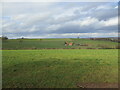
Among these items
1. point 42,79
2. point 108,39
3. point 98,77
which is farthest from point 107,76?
point 108,39

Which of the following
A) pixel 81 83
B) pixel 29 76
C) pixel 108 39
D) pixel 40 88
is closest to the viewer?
pixel 40 88

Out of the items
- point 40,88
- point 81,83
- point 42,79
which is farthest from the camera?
point 42,79

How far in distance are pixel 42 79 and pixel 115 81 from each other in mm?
3968

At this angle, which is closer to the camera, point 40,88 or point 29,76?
point 40,88

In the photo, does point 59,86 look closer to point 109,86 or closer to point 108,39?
point 109,86

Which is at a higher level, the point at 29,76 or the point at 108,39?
the point at 108,39

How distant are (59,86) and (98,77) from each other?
9.49 feet

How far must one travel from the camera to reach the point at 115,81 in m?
8.94

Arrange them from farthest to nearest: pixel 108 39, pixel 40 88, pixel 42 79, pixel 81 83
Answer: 1. pixel 108 39
2. pixel 42 79
3. pixel 81 83
4. pixel 40 88

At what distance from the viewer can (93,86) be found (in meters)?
8.13

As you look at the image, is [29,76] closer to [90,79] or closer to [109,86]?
[90,79]

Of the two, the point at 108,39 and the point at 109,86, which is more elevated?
the point at 108,39

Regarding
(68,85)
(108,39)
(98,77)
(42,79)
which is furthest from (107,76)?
(108,39)

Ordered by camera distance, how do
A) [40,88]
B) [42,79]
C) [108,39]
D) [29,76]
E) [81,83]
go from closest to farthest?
[40,88] < [81,83] < [42,79] < [29,76] < [108,39]
